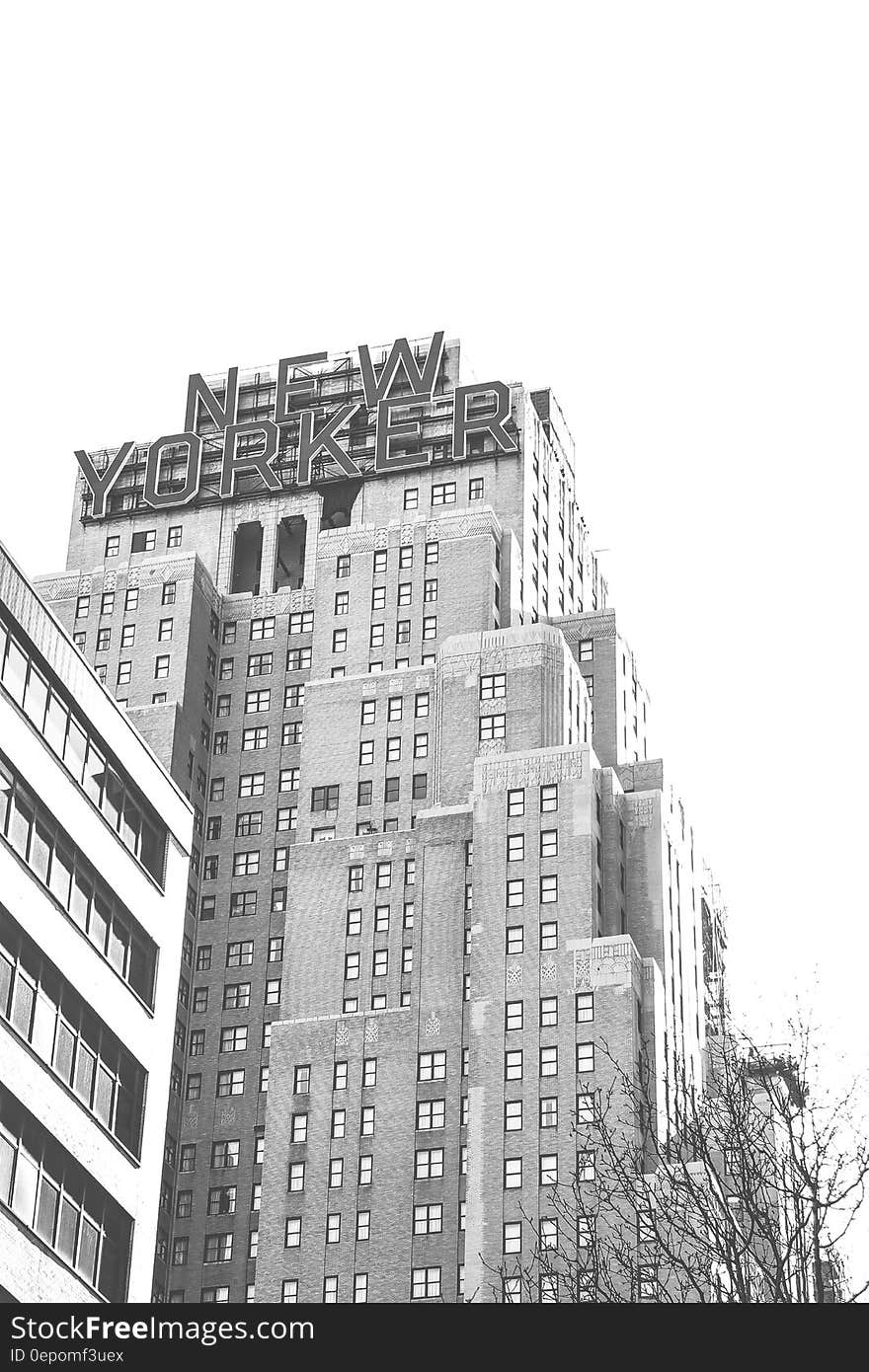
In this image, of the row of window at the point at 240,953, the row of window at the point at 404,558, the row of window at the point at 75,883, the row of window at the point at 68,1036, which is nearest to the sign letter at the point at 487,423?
the row of window at the point at 404,558

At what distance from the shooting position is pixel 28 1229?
48656mm

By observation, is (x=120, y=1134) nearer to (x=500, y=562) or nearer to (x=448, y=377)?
(x=500, y=562)

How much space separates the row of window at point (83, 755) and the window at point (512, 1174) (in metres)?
61.8

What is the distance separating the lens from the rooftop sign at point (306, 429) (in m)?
172

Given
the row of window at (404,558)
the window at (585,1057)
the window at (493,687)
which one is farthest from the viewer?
the row of window at (404,558)

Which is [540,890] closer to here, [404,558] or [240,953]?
[240,953]

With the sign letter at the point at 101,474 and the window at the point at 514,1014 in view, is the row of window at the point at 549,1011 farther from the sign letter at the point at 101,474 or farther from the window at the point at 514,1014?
the sign letter at the point at 101,474

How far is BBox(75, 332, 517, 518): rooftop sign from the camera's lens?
17150 centimetres

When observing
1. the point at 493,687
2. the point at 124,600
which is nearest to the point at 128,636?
the point at 124,600

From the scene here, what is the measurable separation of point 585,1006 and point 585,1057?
3.64 meters

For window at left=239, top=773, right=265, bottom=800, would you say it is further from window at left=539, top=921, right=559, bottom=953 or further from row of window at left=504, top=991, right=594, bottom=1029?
row of window at left=504, top=991, right=594, bottom=1029

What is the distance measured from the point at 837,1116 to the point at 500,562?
114 meters

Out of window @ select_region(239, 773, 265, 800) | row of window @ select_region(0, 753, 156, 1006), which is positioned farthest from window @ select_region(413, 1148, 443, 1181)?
row of window @ select_region(0, 753, 156, 1006)

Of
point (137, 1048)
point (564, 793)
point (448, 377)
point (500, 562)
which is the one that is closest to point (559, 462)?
point (448, 377)
